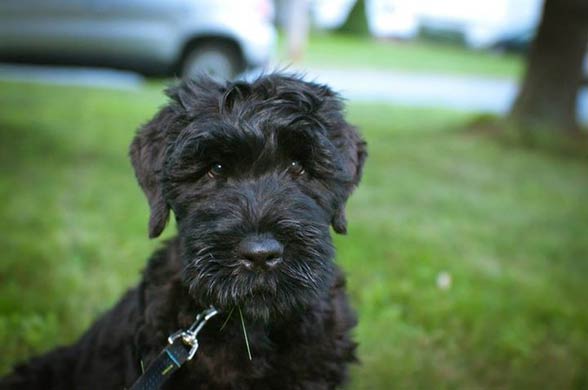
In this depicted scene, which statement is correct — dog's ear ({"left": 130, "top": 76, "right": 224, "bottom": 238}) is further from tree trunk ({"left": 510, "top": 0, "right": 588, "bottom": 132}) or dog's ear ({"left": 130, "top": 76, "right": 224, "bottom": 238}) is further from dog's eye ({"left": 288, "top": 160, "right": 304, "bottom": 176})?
Answer: tree trunk ({"left": 510, "top": 0, "right": 588, "bottom": 132})

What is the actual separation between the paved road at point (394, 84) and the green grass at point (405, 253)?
412 cm

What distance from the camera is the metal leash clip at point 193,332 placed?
9.15 feet

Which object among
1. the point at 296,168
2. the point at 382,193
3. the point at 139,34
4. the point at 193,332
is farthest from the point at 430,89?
the point at 193,332

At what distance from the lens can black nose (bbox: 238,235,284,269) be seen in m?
2.65

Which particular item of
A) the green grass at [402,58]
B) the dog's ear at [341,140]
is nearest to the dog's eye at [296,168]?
the dog's ear at [341,140]

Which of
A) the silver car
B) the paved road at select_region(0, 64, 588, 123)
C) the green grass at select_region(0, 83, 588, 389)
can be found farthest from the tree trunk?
the silver car

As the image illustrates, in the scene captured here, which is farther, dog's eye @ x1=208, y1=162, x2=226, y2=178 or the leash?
dog's eye @ x1=208, y1=162, x2=226, y2=178

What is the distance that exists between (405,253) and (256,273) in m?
3.41

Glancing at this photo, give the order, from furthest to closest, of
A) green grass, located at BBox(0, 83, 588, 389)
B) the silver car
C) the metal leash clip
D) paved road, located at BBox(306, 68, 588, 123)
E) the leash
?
1. paved road, located at BBox(306, 68, 588, 123)
2. the silver car
3. green grass, located at BBox(0, 83, 588, 389)
4. the metal leash clip
5. the leash

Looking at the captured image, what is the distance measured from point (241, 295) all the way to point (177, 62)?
39.7 ft

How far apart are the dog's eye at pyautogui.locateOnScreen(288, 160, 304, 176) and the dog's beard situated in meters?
0.39

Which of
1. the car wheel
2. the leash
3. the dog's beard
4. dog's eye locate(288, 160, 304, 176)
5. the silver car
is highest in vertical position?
dog's eye locate(288, 160, 304, 176)

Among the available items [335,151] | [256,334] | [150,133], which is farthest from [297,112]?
[256,334]

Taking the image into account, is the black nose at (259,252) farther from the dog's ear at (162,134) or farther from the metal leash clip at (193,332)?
the dog's ear at (162,134)
